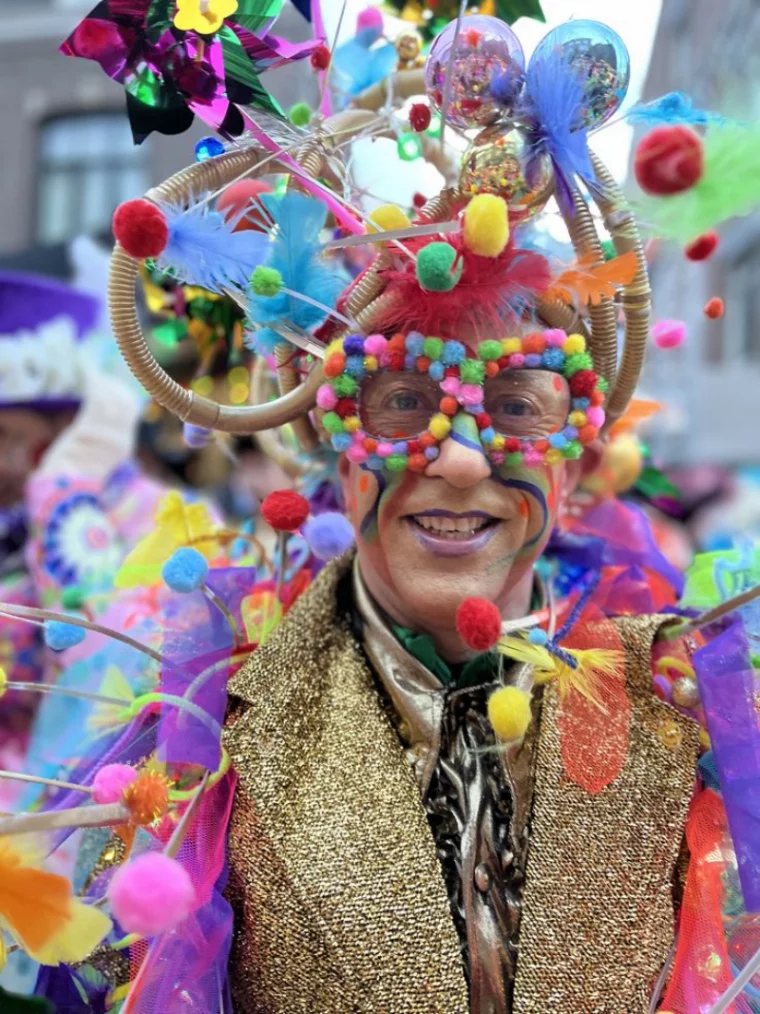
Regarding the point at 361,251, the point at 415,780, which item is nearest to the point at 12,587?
the point at 361,251

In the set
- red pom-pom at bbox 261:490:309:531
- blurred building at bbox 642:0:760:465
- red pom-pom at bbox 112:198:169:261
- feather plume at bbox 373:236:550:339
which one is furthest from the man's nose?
blurred building at bbox 642:0:760:465

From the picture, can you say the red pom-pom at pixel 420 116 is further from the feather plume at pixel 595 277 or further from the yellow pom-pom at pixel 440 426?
the yellow pom-pom at pixel 440 426

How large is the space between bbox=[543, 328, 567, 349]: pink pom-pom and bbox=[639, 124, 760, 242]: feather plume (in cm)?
24

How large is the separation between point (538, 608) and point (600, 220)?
596mm

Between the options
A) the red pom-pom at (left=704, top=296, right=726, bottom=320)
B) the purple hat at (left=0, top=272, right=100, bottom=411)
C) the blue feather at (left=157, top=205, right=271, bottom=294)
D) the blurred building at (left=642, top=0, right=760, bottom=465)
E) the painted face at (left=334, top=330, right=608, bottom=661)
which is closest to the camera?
the blue feather at (left=157, top=205, right=271, bottom=294)

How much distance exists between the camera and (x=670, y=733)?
1455 mm

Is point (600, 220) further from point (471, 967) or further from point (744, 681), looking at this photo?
point (471, 967)

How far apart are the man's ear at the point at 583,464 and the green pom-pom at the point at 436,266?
17.6 inches

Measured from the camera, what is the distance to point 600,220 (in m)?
1.49

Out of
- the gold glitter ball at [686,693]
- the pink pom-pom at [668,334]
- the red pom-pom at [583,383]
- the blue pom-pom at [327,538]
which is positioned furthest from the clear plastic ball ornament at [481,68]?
the gold glitter ball at [686,693]

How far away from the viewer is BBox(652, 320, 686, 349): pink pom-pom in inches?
71.3

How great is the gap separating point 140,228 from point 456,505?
1.80 ft

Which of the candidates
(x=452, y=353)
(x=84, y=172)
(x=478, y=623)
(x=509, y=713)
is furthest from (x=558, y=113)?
(x=84, y=172)

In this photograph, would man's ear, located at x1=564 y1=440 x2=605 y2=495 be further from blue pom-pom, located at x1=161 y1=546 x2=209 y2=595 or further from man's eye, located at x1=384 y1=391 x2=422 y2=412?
blue pom-pom, located at x1=161 y1=546 x2=209 y2=595
